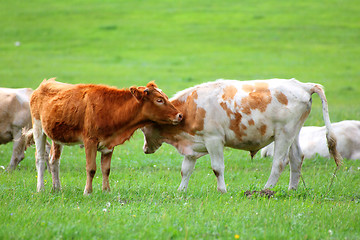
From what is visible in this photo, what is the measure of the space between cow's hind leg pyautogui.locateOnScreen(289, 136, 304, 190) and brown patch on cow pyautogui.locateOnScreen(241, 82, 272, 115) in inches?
46.9

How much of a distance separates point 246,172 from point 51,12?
3667cm

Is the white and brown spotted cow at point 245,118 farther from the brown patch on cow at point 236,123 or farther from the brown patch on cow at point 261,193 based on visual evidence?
the brown patch on cow at point 261,193

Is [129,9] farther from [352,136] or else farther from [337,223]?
[337,223]

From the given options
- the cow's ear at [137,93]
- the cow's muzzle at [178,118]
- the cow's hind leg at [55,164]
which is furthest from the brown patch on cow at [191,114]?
the cow's hind leg at [55,164]

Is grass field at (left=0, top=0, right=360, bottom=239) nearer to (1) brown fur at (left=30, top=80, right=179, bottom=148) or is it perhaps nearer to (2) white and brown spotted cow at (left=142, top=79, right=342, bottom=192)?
(2) white and brown spotted cow at (left=142, top=79, right=342, bottom=192)

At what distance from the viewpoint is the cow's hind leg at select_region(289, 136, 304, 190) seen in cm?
1033

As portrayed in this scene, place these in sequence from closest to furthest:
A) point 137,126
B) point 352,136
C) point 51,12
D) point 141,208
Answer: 1. point 141,208
2. point 137,126
3. point 352,136
4. point 51,12

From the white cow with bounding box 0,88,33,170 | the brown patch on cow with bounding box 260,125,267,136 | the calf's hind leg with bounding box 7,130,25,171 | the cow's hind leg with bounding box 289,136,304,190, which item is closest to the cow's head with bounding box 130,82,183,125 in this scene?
the brown patch on cow with bounding box 260,125,267,136

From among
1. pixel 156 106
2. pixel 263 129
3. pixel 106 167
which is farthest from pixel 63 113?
pixel 263 129

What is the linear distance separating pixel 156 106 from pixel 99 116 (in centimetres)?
104

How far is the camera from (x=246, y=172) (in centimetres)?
1211

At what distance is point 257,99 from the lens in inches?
387

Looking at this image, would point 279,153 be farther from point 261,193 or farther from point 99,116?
point 99,116

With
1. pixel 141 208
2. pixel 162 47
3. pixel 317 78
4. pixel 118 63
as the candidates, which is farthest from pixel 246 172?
pixel 162 47
